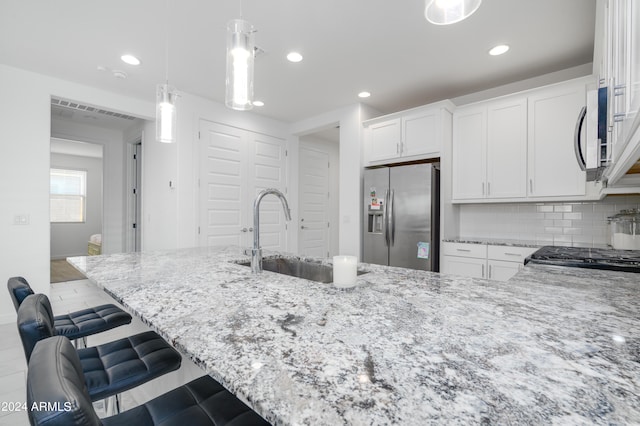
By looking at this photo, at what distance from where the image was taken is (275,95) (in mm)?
3713

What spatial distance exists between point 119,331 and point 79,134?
3.87m

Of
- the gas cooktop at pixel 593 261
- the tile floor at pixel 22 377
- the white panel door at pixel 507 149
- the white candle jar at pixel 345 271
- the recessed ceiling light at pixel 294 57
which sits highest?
the recessed ceiling light at pixel 294 57

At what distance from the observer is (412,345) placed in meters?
0.64

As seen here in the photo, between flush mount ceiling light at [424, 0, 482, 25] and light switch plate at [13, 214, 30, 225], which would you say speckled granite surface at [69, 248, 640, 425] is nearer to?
flush mount ceiling light at [424, 0, 482, 25]

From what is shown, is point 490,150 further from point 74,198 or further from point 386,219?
point 74,198

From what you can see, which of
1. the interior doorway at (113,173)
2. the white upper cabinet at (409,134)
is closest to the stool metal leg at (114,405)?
the white upper cabinet at (409,134)

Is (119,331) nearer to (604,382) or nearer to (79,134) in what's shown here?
(604,382)

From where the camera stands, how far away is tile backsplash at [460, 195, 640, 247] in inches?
110

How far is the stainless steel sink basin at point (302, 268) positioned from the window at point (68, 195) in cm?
809

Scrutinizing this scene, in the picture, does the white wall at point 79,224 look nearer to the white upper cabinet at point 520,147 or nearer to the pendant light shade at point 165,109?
the pendant light shade at point 165,109

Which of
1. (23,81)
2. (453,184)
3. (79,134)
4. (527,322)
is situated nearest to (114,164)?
(79,134)

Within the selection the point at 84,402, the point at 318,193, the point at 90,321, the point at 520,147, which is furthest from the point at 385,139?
the point at 84,402

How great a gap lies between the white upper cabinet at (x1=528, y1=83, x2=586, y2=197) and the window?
371 inches

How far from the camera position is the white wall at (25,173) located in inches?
118
